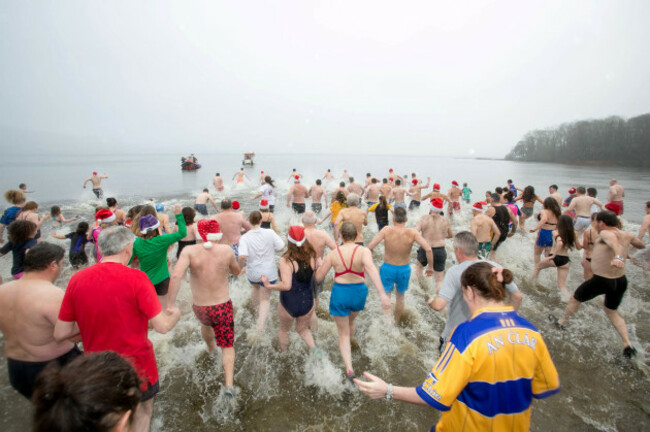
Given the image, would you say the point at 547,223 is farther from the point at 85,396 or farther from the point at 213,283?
the point at 85,396

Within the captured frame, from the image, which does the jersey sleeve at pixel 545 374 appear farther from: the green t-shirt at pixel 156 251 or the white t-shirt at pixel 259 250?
the green t-shirt at pixel 156 251

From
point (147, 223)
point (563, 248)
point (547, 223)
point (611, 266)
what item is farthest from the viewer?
point (547, 223)

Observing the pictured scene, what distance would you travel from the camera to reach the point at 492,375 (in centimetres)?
148

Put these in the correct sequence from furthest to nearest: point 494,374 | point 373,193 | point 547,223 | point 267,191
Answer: point 373,193 < point 267,191 < point 547,223 < point 494,374

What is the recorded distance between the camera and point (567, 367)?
372 centimetres

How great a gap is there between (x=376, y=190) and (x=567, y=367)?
6850 millimetres

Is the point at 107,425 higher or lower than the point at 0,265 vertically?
higher

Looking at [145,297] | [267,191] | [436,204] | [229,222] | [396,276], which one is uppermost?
[436,204]

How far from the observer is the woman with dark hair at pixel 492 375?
1478 mm

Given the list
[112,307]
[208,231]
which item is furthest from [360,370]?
[112,307]

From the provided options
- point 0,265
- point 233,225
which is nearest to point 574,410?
point 233,225

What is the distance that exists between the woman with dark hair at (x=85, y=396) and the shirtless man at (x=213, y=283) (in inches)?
86.4

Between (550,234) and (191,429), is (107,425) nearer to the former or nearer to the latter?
(191,429)

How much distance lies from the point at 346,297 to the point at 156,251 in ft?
8.61
